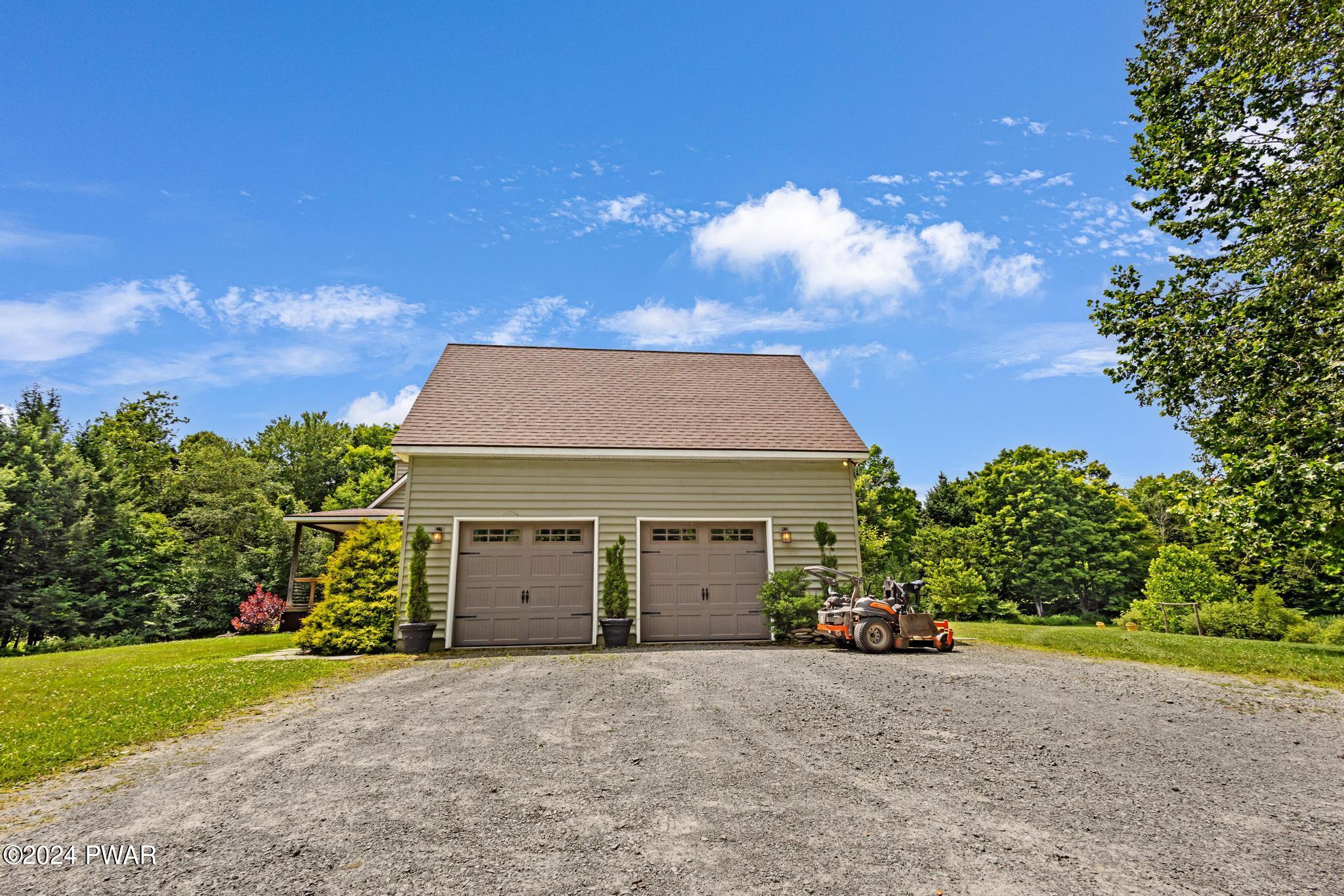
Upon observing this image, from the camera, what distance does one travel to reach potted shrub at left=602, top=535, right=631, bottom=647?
10742mm

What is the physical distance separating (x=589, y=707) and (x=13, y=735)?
4.96m

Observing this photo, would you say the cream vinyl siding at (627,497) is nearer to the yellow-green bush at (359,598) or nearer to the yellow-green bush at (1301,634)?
the yellow-green bush at (359,598)

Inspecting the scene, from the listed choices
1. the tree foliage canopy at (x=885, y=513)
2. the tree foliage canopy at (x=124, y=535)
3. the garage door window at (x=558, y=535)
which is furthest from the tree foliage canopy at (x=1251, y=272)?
the tree foliage canopy at (x=124, y=535)

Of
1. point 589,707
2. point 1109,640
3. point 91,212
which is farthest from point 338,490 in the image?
point 1109,640

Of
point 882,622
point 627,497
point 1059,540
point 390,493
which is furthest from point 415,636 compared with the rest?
point 1059,540

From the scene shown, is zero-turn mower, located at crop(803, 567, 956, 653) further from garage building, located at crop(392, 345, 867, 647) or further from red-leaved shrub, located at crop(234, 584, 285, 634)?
red-leaved shrub, located at crop(234, 584, 285, 634)

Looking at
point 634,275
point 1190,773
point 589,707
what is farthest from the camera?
point 634,275

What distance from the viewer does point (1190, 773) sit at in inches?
163

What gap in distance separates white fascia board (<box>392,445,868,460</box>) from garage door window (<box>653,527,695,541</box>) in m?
1.41

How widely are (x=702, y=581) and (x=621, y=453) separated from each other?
9.56 feet

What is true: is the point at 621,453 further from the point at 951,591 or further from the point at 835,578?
the point at 951,591

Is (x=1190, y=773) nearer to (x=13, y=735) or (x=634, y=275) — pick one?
(x=13, y=735)

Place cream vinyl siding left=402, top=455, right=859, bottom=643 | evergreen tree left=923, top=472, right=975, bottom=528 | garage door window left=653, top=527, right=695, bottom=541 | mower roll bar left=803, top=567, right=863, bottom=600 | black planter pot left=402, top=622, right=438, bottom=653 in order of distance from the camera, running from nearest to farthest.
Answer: mower roll bar left=803, top=567, right=863, bottom=600
black planter pot left=402, top=622, right=438, bottom=653
cream vinyl siding left=402, top=455, right=859, bottom=643
garage door window left=653, top=527, right=695, bottom=541
evergreen tree left=923, top=472, right=975, bottom=528

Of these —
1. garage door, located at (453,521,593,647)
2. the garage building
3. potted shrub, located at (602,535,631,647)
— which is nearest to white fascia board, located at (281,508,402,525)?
the garage building
